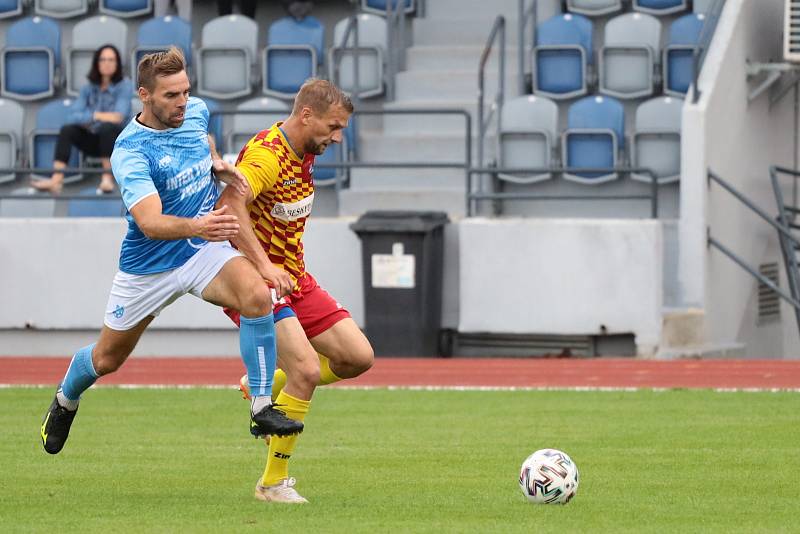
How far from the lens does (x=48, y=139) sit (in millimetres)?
17859

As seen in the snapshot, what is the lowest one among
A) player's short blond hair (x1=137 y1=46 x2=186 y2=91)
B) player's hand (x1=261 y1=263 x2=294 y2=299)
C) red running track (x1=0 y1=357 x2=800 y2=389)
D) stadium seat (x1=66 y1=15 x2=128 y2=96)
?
red running track (x1=0 y1=357 x2=800 y2=389)

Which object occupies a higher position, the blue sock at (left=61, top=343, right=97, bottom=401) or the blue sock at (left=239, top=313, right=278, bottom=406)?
the blue sock at (left=239, top=313, right=278, bottom=406)

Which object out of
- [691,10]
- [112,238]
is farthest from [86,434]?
[691,10]

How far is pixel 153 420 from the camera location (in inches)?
439

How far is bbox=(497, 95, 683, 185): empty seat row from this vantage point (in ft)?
54.6

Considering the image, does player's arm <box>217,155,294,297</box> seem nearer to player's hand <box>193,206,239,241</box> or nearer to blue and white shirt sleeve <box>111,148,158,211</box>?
player's hand <box>193,206,239,241</box>

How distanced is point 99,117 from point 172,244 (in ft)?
31.1

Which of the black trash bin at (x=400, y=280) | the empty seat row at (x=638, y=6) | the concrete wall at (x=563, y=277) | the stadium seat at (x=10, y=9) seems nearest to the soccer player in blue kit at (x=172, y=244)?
the black trash bin at (x=400, y=280)

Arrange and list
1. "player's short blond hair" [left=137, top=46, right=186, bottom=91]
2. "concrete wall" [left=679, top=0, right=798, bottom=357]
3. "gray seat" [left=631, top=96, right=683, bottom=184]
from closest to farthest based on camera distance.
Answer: "player's short blond hair" [left=137, top=46, right=186, bottom=91], "concrete wall" [left=679, top=0, right=798, bottom=357], "gray seat" [left=631, top=96, right=683, bottom=184]

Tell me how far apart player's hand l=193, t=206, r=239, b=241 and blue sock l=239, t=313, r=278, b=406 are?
419mm

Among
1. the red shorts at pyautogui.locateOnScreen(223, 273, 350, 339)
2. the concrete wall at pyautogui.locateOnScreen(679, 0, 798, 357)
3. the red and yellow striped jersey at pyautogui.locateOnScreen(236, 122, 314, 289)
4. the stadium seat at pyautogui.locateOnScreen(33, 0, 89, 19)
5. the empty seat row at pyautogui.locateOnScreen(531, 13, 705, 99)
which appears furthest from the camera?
the stadium seat at pyautogui.locateOnScreen(33, 0, 89, 19)

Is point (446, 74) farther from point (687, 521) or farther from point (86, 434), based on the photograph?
point (687, 521)

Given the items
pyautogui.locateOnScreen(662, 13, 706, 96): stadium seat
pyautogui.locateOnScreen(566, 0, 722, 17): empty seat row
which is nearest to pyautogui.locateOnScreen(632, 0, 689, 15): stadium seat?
pyautogui.locateOnScreen(566, 0, 722, 17): empty seat row

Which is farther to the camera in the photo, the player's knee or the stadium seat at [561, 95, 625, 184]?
the stadium seat at [561, 95, 625, 184]
